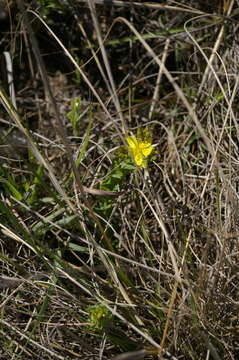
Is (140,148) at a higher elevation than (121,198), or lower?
higher

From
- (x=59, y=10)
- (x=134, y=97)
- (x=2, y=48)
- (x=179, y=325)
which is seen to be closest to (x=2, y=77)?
(x=2, y=48)

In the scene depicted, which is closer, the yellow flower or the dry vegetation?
the dry vegetation

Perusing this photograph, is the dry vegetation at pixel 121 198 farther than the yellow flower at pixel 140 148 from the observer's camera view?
No

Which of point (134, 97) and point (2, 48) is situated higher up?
point (2, 48)

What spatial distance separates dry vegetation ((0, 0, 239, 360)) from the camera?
1066 mm

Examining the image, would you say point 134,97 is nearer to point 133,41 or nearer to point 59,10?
point 133,41

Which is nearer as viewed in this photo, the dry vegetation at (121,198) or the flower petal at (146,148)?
the dry vegetation at (121,198)

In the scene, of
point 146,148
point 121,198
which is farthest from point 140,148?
point 121,198

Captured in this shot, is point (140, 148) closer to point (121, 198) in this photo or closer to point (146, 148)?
point (146, 148)

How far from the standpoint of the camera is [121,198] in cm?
131

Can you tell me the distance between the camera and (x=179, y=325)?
108cm

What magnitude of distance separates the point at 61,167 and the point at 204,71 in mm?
517

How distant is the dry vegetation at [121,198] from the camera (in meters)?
1.07

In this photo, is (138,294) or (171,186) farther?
(171,186)
